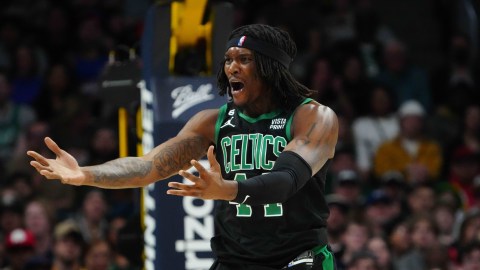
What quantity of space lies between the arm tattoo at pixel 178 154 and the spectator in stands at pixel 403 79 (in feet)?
26.0

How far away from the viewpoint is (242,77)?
18.9ft

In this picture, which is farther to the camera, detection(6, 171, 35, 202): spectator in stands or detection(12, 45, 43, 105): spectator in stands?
detection(12, 45, 43, 105): spectator in stands

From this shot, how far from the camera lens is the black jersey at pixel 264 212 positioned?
18.6ft

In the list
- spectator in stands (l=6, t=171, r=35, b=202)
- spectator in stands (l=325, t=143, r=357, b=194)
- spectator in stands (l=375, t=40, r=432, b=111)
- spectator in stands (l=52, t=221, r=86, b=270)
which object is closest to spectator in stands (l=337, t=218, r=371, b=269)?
spectator in stands (l=325, t=143, r=357, b=194)

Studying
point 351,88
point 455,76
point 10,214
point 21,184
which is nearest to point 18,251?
point 10,214

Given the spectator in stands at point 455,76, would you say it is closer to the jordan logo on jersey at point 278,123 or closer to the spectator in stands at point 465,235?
the spectator in stands at point 465,235

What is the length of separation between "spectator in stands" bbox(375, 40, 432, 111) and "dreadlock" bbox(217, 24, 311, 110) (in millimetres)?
7948

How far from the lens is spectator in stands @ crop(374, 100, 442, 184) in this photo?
12547mm

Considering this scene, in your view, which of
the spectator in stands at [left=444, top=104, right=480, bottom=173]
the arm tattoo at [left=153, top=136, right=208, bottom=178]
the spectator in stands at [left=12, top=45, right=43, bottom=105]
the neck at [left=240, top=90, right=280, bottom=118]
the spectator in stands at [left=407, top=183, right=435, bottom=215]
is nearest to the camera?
the neck at [left=240, top=90, right=280, bottom=118]

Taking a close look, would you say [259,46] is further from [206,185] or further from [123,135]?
[123,135]

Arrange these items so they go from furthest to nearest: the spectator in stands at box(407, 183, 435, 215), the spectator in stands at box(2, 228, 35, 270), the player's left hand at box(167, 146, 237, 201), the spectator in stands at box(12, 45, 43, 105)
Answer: the spectator in stands at box(12, 45, 43, 105), the spectator in stands at box(407, 183, 435, 215), the spectator in stands at box(2, 228, 35, 270), the player's left hand at box(167, 146, 237, 201)

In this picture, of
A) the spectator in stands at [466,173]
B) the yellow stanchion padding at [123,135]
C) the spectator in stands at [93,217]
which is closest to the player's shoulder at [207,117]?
the yellow stanchion padding at [123,135]

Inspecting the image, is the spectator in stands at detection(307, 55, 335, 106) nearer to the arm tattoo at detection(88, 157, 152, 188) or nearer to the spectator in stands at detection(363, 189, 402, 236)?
the spectator in stands at detection(363, 189, 402, 236)

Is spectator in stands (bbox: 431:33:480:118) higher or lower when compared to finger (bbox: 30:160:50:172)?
higher
